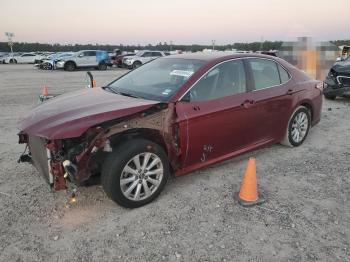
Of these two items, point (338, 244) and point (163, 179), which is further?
point (163, 179)

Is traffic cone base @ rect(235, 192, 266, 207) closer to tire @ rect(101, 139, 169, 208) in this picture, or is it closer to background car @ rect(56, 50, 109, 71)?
tire @ rect(101, 139, 169, 208)

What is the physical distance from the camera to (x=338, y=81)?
10.4 metres

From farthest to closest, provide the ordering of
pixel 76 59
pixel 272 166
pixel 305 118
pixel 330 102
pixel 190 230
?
pixel 76 59
pixel 330 102
pixel 305 118
pixel 272 166
pixel 190 230

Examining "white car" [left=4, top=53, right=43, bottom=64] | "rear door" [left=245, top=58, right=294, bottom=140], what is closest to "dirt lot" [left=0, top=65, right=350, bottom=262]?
"rear door" [left=245, top=58, right=294, bottom=140]

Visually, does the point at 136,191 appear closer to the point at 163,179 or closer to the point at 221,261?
the point at 163,179

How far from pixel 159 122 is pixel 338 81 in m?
8.19

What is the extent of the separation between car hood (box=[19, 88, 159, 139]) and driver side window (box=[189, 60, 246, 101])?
23.4 inches

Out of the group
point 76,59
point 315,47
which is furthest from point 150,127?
point 76,59

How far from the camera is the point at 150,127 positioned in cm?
387

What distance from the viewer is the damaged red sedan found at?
3600mm

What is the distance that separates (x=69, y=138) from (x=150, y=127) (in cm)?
85

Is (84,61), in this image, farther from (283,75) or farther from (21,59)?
(283,75)

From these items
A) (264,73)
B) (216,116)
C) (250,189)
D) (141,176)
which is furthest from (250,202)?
(264,73)

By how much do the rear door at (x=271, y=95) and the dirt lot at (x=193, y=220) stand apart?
1.94ft
